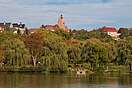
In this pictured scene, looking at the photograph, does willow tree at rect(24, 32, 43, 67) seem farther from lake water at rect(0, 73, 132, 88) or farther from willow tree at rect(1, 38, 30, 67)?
lake water at rect(0, 73, 132, 88)

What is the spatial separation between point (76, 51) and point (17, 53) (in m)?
6.67

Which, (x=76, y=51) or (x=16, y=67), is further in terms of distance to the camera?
(x=76, y=51)

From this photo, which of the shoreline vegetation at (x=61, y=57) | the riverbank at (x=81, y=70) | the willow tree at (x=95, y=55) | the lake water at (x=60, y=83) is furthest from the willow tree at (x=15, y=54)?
the lake water at (x=60, y=83)

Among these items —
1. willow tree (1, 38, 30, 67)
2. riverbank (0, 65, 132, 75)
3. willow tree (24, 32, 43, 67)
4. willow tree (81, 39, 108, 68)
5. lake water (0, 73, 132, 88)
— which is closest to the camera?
lake water (0, 73, 132, 88)

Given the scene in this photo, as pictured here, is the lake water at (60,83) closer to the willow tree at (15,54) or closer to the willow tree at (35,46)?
the willow tree at (15,54)

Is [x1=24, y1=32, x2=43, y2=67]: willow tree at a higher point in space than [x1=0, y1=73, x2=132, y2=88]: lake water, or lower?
higher

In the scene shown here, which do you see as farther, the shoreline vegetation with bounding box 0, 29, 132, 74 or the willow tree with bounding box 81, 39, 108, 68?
the willow tree with bounding box 81, 39, 108, 68

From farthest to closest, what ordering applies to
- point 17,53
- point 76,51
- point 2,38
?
1. point 2,38
2. point 76,51
3. point 17,53

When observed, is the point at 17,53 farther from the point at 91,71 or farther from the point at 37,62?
the point at 91,71

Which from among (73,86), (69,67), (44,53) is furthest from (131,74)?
(73,86)

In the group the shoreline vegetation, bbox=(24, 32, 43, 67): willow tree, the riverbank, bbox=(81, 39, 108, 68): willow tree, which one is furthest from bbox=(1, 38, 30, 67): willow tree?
bbox=(81, 39, 108, 68): willow tree

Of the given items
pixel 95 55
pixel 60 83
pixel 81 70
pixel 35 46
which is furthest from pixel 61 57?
pixel 60 83

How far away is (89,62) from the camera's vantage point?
43.4 m

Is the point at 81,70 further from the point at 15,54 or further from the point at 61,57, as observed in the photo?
the point at 15,54
